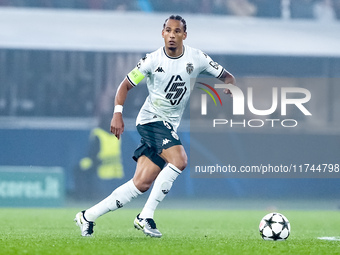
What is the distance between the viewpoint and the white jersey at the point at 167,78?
696 centimetres

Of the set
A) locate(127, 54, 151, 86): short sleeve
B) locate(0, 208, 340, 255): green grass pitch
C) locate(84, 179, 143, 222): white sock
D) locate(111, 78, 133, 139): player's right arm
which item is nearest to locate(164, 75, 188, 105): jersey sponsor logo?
locate(127, 54, 151, 86): short sleeve

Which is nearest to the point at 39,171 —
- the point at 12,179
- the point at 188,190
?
the point at 12,179

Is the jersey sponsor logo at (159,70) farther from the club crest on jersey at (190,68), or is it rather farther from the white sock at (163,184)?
the white sock at (163,184)

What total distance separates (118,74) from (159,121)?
886cm

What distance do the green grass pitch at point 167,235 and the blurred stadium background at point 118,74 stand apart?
3.61m

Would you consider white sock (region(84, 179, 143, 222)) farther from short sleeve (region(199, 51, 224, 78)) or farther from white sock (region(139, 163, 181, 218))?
short sleeve (region(199, 51, 224, 78))

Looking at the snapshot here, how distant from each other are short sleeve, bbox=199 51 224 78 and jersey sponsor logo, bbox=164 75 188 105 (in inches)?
11.6

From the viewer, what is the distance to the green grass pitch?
20.0 ft

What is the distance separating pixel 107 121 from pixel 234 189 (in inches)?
113

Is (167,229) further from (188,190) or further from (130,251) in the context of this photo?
(188,190)

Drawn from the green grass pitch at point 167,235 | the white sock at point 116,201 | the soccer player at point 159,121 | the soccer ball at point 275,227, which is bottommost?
the green grass pitch at point 167,235

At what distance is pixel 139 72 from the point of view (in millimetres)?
6910

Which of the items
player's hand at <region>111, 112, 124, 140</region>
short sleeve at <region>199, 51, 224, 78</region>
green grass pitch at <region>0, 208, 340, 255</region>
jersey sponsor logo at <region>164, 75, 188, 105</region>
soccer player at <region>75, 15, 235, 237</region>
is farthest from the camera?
short sleeve at <region>199, 51, 224, 78</region>

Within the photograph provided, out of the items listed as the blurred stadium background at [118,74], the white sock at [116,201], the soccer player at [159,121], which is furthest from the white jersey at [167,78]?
the blurred stadium background at [118,74]
